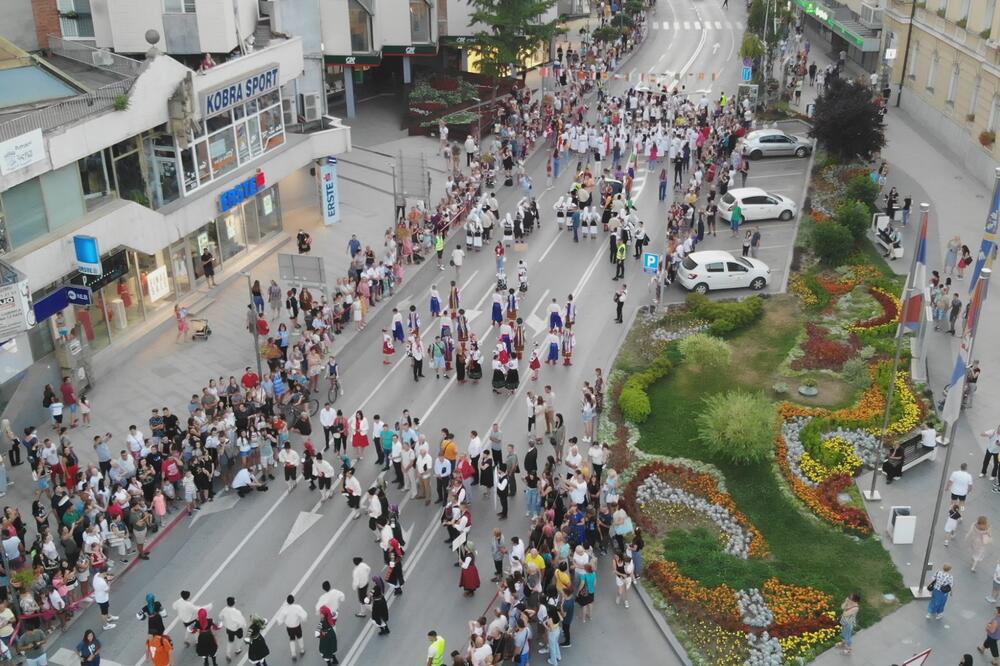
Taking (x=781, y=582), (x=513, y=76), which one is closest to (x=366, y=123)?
(x=513, y=76)

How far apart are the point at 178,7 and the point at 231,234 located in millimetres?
7970

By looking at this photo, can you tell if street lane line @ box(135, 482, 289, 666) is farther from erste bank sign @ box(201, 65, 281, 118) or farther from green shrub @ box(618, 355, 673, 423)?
erste bank sign @ box(201, 65, 281, 118)

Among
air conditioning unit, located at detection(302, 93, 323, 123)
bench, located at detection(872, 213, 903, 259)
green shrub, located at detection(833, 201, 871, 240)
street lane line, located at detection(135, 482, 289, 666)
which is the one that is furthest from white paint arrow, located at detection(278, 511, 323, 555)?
air conditioning unit, located at detection(302, 93, 323, 123)

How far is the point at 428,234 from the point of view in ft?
126

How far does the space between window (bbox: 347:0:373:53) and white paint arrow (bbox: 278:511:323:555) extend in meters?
35.5

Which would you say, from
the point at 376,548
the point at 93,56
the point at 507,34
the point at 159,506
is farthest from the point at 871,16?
the point at 159,506

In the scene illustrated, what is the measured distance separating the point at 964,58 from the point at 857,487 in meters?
29.5

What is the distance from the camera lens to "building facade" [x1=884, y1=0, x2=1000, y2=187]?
4303 cm

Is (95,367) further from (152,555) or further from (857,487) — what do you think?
(857,487)

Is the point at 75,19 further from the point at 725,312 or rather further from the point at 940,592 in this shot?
the point at 940,592

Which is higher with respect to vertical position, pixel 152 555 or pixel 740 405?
pixel 740 405

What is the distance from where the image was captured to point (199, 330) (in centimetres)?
3259

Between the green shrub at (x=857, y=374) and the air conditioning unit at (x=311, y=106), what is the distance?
79.4 ft

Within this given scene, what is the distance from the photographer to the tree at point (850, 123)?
140 ft
